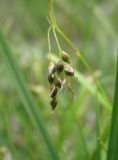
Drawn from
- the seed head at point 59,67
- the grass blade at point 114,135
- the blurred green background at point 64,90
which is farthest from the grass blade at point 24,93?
the seed head at point 59,67

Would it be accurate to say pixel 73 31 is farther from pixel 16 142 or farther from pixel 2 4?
pixel 16 142

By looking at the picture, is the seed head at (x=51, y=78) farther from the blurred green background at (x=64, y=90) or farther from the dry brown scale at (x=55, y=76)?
the blurred green background at (x=64, y=90)

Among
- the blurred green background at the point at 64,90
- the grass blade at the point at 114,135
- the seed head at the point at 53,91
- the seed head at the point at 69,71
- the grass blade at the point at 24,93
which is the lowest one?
the grass blade at the point at 114,135

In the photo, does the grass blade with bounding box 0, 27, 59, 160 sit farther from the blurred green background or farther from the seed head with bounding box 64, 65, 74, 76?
the seed head with bounding box 64, 65, 74, 76

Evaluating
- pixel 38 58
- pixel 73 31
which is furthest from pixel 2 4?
pixel 38 58

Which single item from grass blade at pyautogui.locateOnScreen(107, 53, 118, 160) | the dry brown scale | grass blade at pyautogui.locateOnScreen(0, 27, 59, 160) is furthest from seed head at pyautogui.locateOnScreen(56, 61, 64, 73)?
grass blade at pyautogui.locateOnScreen(0, 27, 59, 160)

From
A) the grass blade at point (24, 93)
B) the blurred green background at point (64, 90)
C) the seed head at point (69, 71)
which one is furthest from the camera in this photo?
the blurred green background at point (64, 90)
